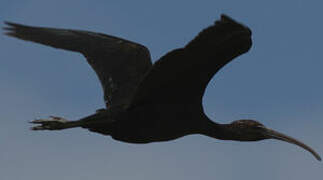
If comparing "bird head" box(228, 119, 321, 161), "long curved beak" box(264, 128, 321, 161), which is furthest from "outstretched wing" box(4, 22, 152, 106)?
"long curved beak" box(264, 128, 321, 161)

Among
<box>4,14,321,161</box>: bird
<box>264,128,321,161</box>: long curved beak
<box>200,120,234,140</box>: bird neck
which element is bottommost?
<box>264,128,321,161</box>: long curved beak

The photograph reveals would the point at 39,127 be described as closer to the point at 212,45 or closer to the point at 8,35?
the point at 8,35

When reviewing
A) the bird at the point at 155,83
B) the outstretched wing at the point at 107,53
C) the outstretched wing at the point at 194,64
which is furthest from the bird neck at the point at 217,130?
the outstretched wing at the point at 107,53

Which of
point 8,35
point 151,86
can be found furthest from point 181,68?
point 8,35

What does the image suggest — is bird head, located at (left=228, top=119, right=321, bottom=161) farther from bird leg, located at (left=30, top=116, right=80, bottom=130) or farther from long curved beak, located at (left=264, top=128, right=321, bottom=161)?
bird leg, located at (left=30, top=116, right=80, bottom=130)

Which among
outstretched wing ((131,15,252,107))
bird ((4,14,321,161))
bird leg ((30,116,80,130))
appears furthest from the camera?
bird leg ((30,116,80,130))

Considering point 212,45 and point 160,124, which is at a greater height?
point 212,45

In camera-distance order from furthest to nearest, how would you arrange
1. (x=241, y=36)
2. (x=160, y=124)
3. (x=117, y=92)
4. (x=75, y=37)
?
(x=75, y=37), (x=117, y=92), (x=160, y=124), (x=241, y=36)

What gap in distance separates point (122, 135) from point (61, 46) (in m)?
2.84

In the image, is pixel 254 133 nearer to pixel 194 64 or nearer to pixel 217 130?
pixel 217 130

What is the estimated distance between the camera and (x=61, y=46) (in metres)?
16.8

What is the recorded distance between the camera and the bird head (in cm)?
1564

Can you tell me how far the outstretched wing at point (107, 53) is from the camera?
1617 cm

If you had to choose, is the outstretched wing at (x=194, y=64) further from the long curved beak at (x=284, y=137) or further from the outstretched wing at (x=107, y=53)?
the long curved beak at (x=284, y=137)
